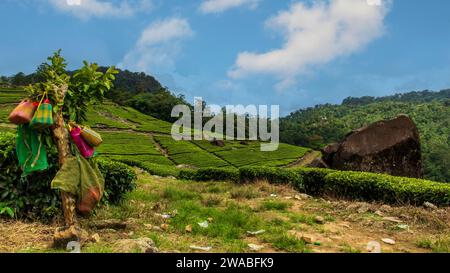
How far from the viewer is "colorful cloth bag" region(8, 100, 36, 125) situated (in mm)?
5598

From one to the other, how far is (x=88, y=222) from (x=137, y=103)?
8933cm

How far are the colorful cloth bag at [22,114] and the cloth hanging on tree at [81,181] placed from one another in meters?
0.79

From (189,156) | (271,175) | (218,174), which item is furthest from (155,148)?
(271,175)

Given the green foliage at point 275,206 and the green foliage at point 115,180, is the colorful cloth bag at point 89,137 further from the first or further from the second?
the green foliage at point 275,206

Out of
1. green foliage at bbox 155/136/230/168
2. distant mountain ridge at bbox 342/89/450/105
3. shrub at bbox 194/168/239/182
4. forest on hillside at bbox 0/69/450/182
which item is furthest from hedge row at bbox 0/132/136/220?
distant mountain ridge at bbox 342/89/450/105

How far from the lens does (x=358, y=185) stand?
449 inches

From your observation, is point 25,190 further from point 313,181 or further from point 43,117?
point 313,181

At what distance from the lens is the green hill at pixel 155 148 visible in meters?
44.5

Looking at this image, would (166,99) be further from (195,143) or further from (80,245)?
(80,245)

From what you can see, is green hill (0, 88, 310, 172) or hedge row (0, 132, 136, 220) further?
green hill (0, 88, 310, 172)

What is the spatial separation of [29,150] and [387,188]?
27.6 feet

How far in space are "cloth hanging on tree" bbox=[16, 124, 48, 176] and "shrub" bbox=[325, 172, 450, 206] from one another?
8.11 meters

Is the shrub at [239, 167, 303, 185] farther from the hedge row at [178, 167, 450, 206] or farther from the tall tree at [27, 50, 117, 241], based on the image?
the tall tree at [27, 50, 117, 241]
